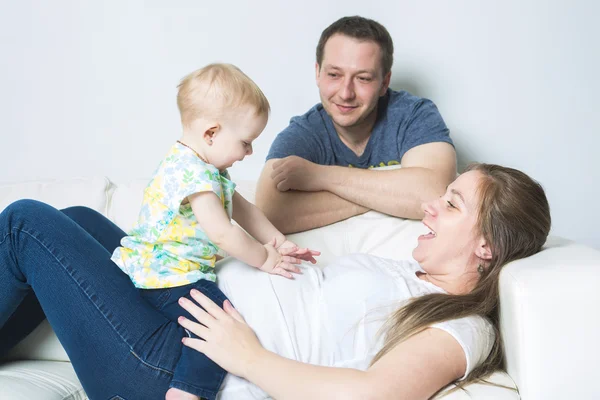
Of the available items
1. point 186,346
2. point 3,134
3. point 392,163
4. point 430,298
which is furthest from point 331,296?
point 3,134

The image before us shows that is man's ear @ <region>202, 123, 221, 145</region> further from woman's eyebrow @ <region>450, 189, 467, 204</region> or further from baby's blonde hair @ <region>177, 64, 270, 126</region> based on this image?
woman's eyebrow @ <region>450, 189, 467, 204</region>

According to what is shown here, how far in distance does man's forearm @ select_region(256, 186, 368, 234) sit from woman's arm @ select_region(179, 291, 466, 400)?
68 cm

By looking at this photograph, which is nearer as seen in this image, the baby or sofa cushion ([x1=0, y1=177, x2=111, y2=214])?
the baby

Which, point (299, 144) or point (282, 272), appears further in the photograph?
point (299, 144)

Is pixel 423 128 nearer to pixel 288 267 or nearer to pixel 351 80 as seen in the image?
pixel 351 80

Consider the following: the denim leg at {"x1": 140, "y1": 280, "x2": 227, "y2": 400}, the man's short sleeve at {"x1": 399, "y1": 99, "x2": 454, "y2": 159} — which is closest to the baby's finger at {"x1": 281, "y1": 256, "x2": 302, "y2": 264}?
the denim leg at {"x1": 140, "y1": 280, "x2": 227, "y2": 400}

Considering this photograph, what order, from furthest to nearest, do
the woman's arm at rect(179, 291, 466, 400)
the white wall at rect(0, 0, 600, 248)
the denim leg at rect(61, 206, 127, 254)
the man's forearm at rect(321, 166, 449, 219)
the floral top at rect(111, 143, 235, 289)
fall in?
the white wall at rect(0, 0, 600, 248), the man's forearm at rect(321, 166, 449, 219), the denim leg at rect(61, 206, 127, 254), the floral top at rect(111, 143, 235, 289), the woman's arm at rect(179, 291, 466, 400)

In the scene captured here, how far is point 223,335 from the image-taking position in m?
1.44

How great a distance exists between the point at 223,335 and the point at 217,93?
0.56 metres

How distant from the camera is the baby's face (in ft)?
4.94

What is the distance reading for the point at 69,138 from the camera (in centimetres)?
290

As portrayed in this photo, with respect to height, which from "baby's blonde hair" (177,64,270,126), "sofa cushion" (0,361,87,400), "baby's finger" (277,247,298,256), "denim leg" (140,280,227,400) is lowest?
"sofa cushion" (0,361,87,400)

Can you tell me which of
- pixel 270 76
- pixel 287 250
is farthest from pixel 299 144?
pixel 287 250

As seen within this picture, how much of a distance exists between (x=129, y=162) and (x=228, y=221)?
155 cm
